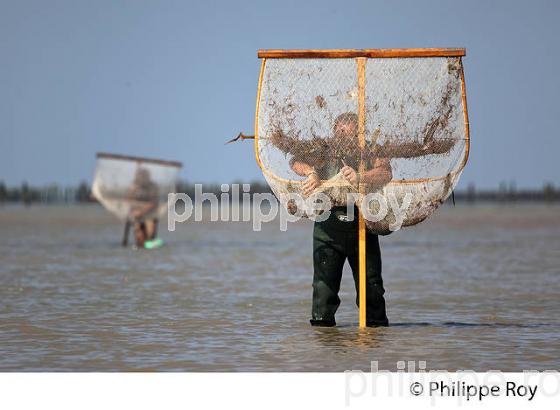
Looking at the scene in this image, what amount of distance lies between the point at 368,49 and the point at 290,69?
694mm

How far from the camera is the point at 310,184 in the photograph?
467 inches

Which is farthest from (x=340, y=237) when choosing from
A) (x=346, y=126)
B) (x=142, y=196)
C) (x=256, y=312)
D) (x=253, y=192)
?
(x=253, y=192)

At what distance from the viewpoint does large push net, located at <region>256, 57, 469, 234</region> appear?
38.7 ft

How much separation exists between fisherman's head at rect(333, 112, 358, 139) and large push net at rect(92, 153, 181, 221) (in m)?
13.4

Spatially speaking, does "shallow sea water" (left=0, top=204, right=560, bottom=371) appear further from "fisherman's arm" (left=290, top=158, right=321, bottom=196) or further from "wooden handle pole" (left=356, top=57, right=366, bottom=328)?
"fisherman's arm" (left=290, top=158, right=321, bottom=196)

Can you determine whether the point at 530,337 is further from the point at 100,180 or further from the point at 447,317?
the point at 100,180

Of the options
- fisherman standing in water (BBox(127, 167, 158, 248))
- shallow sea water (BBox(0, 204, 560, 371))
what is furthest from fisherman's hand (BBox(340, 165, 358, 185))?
fisherman standing in water (BBox(127, 167, 158, 248))

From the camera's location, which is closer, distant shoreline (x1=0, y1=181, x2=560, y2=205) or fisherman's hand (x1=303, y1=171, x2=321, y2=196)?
fisherman's hand (x1=303, y1=171, x2=321, y2=196)

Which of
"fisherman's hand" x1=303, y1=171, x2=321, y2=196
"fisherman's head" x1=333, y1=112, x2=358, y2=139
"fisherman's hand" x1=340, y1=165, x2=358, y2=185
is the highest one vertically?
"fisherman's head" x1=333, y1=112, x2=358, y2=139

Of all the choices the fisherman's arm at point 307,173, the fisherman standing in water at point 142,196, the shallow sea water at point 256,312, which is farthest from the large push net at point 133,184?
the fisherman's arm at point 307,173

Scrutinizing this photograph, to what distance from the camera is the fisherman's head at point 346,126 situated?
11883 mm

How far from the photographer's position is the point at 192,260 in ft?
74.8

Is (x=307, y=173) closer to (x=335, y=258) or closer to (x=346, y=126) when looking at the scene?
(x=346, y=126)

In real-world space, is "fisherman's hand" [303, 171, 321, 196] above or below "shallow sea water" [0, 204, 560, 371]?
above
